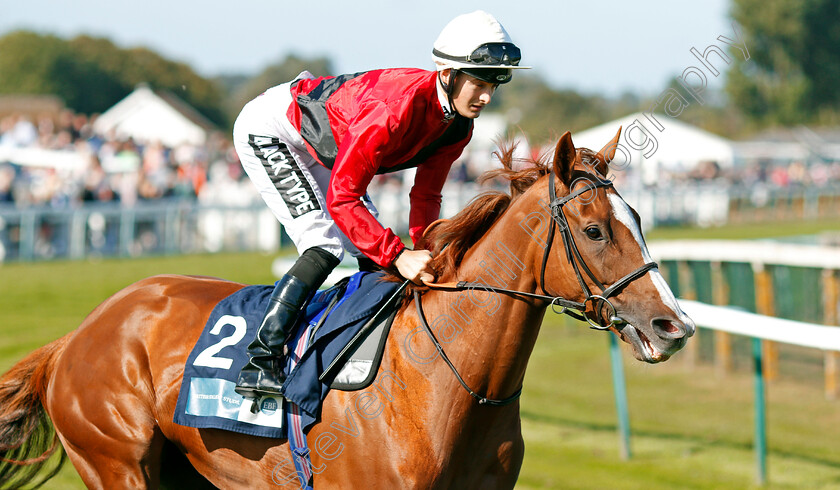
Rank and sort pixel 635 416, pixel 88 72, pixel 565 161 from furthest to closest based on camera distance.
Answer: pixel 88 72 → pixel 635 416 → pixel 565 161

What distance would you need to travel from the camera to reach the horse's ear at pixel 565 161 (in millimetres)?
2777

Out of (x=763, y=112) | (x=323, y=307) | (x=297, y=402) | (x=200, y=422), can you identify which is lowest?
(x=763, y=112)

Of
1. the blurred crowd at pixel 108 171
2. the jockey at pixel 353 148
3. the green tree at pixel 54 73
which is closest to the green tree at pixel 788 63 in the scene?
the blurred crowd at pixel 108 171

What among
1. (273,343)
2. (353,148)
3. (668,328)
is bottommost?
(273,343)

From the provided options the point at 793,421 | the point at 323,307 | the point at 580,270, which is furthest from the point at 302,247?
the point at 793,421

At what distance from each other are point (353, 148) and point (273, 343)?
2.48 ft

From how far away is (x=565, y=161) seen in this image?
2816 millimetres

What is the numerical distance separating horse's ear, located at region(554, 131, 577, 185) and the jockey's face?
0.39m

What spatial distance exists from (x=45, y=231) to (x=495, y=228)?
1187 cm

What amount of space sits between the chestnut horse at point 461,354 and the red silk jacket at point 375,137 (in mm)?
303

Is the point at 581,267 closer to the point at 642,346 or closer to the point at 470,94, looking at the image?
the point at 642,346

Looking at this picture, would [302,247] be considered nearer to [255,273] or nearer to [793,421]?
[793,421]

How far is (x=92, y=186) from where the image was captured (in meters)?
13.7

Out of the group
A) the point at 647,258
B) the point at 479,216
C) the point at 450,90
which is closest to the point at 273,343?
the point at 479,216
